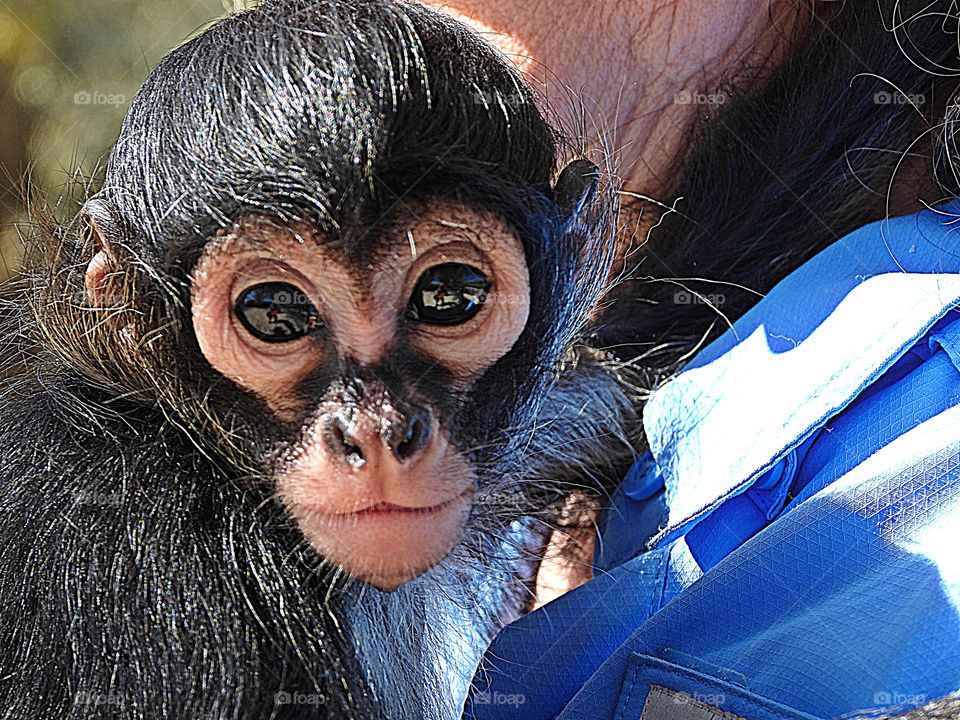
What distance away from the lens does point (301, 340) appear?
31.0 inches

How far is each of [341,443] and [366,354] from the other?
3.0 inches

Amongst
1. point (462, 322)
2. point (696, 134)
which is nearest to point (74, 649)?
point (462, 322)

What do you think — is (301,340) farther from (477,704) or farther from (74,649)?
(477,704)

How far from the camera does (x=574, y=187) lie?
37.4 inches

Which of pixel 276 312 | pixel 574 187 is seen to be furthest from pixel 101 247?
pixel 574 187

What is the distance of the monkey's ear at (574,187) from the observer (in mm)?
938

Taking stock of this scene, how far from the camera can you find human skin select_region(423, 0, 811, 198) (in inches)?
43.9

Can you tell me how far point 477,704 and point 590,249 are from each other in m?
0.51

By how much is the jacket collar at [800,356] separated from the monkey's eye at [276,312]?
1.53ft
